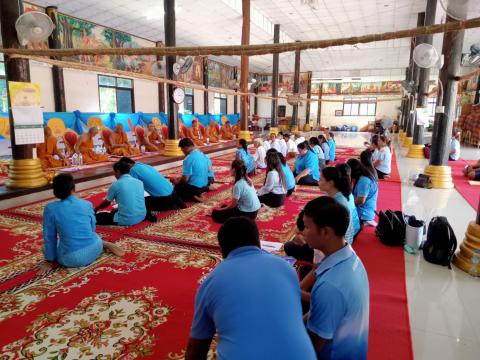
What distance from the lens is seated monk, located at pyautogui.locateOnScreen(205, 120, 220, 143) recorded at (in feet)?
47.3

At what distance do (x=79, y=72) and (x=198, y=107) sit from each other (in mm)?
8844

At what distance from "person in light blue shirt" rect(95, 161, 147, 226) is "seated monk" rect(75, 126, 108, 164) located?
14.2 ft

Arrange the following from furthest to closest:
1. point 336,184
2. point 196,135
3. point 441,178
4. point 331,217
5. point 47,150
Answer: point 196,135, point 47,150, point 441,178, point 336,184, point 331,217

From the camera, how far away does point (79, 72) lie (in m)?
12.2

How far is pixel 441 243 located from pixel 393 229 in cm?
49

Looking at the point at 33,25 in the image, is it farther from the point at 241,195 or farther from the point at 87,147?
the point at 241,195

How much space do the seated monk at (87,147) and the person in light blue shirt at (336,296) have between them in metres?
7.56

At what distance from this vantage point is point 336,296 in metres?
1.33

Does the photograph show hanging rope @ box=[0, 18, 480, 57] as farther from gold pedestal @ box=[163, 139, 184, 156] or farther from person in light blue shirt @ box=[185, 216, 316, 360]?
gold pedestal @ box=[163, 139, 184, 156]

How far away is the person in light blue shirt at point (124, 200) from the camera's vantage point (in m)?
3.96

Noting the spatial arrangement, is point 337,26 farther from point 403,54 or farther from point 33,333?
point 33,333

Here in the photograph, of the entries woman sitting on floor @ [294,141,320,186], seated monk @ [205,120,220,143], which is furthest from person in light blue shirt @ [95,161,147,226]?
seated monk @ [205,120,220,143]

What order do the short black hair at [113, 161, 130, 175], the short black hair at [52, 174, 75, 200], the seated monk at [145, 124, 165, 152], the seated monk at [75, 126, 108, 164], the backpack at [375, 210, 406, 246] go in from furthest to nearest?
the seated monk at [145, 124, 165, 152]
the seated monk at [75, 126, 108, 164]
the short black hair at [113, 161, 130, 175]
the backpack at [375, 210, 406, 246]
the short black hair at [52, 174, 75, 200]

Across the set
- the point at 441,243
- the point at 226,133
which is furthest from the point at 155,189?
the point at 226,133
